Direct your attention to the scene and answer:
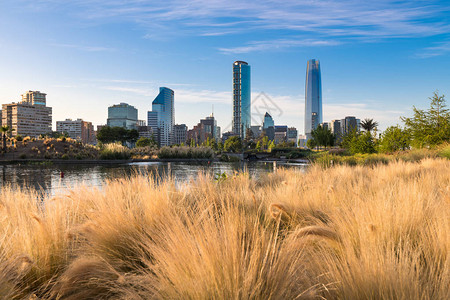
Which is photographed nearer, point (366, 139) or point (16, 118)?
point (366, 139)

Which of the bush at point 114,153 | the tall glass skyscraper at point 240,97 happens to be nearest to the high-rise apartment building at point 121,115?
the tall glass skyscraper at point 240,97

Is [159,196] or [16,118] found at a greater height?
[16,118]

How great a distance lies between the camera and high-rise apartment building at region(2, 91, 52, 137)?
127 meters

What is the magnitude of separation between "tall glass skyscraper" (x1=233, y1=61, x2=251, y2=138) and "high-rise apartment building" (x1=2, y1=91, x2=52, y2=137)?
86.1 meters

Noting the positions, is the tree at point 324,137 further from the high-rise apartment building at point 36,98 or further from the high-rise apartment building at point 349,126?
the high-rise apartment building at point 36,98

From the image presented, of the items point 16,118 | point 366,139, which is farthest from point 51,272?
point 16,118

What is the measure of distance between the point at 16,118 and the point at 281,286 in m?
159

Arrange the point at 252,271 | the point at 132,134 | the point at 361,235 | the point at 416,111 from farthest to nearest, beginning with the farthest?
the point at 132,134
the point at 416,111
the point at 361,235
the point at 252,271

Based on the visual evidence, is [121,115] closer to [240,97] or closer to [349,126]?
[240,97]

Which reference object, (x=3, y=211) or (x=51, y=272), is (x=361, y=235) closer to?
(x=51, y=272)

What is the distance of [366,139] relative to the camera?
25.5 metres

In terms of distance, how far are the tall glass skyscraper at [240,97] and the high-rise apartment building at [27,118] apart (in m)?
86.1

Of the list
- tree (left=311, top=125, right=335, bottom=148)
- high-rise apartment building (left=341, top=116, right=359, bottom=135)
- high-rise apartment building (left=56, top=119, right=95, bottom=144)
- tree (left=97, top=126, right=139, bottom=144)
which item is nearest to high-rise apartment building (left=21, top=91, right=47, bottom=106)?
high-rise apartment building (left=56, top=119, right=95, bottom=144)

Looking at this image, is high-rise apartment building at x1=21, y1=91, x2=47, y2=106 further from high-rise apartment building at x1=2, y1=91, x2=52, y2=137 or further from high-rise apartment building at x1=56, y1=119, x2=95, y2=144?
high-rise apartment building at x1=2, y1=91, x2=52, y2=137
